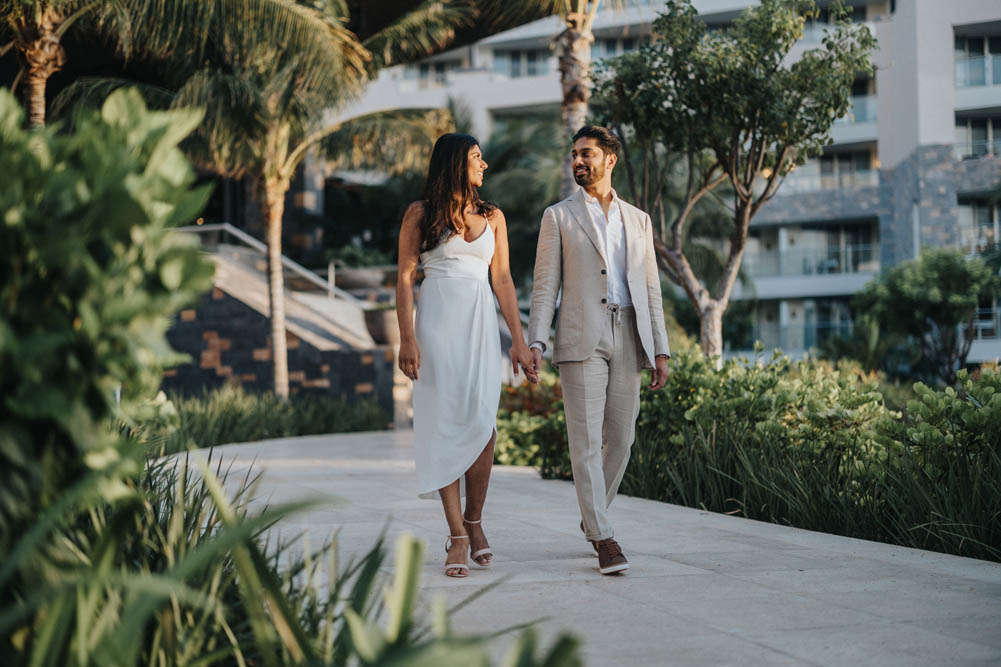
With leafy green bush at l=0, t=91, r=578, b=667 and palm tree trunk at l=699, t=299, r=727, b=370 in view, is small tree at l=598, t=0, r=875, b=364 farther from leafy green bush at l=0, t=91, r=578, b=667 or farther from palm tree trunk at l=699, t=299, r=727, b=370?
leafy green bush at l=0, t=91, r=578, b=667

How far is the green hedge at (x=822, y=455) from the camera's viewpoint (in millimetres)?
4906

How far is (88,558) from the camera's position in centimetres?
243

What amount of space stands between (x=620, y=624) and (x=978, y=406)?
8.92 feet

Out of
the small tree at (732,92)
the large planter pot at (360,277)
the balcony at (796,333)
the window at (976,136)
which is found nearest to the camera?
the small tree at (732,92)

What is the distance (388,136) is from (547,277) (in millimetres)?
11705

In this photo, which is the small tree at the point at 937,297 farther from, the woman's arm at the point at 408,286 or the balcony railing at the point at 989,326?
the woman's arm at the point at 408,286

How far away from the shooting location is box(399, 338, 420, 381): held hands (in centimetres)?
435

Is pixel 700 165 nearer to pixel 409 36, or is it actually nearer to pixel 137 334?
pixel 409 36

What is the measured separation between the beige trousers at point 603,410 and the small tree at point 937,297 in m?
24.6

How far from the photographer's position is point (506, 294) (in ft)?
15.4

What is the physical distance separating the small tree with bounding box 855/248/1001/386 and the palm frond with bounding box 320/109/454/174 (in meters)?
16.2

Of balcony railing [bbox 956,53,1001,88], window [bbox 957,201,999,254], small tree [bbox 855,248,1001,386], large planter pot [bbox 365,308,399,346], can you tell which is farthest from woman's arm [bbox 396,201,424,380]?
balcony railing [bbox 956,53,1001,88]

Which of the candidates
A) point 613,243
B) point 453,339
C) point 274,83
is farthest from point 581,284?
point 274,83

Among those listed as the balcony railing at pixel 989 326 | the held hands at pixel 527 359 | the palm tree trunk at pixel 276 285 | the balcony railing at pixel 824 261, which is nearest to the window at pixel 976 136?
the balcony railing at pixel 824 261
